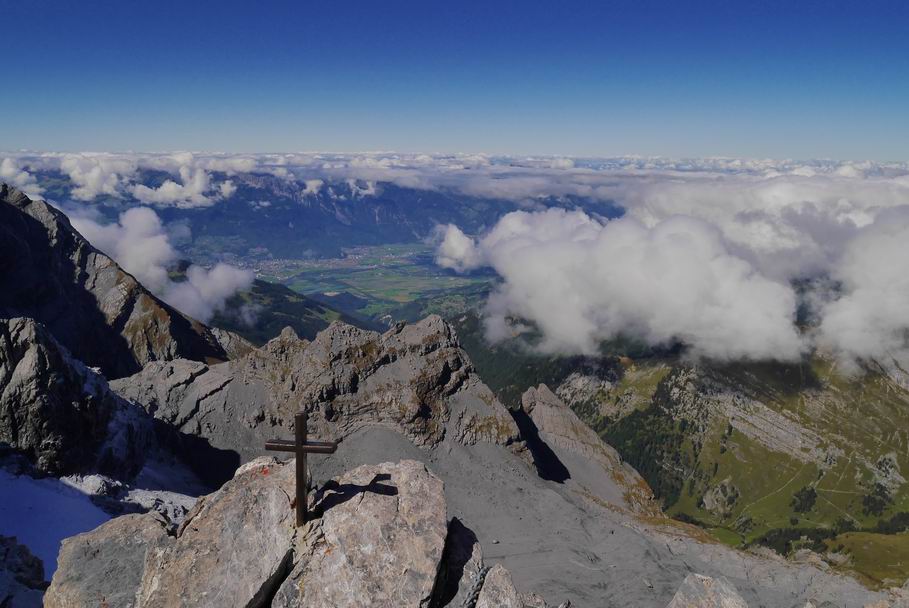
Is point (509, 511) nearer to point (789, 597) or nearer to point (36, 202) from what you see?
point (789, 597)

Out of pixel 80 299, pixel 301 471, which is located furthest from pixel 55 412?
pixel 80 299

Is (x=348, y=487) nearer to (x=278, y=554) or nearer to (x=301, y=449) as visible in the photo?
(x=301, y=449)

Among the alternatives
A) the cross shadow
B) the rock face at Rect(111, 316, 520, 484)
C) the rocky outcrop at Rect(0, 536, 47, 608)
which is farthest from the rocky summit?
the cross shadow

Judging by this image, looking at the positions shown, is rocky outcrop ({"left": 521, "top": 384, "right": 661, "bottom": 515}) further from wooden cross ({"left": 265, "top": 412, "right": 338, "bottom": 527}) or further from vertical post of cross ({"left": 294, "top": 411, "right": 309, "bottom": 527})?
wooden cross ({"left": 265, "top": 412, "right": 338, "bottom": 527})

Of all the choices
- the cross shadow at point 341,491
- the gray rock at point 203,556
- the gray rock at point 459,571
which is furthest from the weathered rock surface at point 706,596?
the gray rock at point 203,556

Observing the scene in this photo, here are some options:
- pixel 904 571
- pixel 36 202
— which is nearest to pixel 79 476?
pixel 36 202

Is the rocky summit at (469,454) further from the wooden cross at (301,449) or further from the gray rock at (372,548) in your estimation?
the wooden cross at (301,449)
